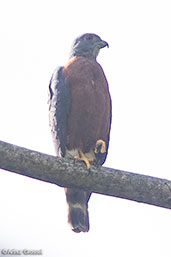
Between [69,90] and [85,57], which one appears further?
[85,57]

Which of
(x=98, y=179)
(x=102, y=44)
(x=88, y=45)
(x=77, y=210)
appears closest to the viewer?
(x=98, y=179)

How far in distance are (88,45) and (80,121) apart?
58.2 inches

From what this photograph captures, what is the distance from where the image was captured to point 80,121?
5180 mm

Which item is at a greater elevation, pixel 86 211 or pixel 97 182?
pixel 97 182

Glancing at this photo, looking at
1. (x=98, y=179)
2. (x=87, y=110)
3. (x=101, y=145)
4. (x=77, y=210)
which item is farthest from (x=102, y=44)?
(x=98, y=179)

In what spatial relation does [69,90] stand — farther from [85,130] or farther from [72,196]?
[72,196]

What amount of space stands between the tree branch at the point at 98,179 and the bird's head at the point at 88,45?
2452mm

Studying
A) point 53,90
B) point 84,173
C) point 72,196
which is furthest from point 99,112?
point 84,173

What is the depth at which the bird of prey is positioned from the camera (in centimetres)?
516

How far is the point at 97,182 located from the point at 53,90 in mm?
1786

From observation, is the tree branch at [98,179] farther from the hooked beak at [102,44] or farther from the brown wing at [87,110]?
the hooked beak at [102,44]

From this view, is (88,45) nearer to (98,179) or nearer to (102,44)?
(102,44)

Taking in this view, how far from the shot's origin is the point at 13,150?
12.3ft

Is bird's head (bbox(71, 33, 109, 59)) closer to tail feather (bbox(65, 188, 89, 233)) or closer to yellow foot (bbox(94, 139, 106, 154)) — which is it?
yellow foot (bbox(94, 139, 106, 154))
